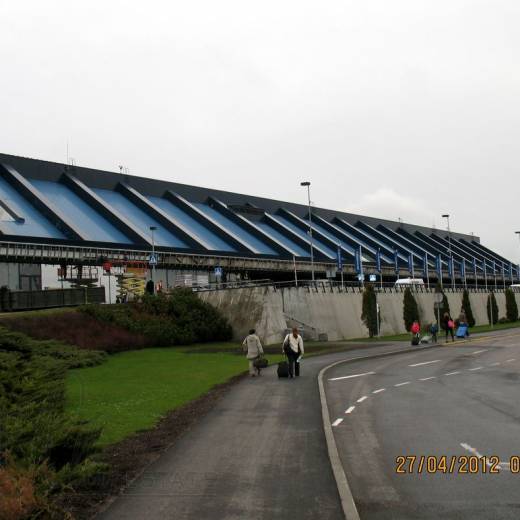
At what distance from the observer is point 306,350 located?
36344 mm

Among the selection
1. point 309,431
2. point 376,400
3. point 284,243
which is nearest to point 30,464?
point 309,431

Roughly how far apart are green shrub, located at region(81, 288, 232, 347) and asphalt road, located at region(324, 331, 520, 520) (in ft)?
59.4

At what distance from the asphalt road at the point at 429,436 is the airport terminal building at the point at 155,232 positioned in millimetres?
28626

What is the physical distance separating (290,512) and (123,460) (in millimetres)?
3933

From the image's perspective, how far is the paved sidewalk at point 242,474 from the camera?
725 cm

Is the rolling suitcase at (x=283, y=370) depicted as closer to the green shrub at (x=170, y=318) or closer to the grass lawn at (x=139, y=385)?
the grass lawn at (x=139, y=385)

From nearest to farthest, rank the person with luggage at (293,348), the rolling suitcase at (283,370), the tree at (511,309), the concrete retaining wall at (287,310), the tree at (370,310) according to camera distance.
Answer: the person with luggage at (293,348), the rolling suitcase at (283,370), the concrete retaining wall at (287,310), the tree at (370,310), the tree at (511,309)

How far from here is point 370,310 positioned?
50656mm

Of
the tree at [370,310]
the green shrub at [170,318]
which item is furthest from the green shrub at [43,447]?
the tree at [370,310]

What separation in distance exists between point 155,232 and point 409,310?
2306cm

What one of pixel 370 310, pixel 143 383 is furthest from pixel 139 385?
pixel 370 310

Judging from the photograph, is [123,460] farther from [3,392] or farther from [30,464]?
[3,392]

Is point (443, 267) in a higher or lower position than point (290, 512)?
higher

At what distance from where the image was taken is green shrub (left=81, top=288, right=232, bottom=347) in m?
39.9
